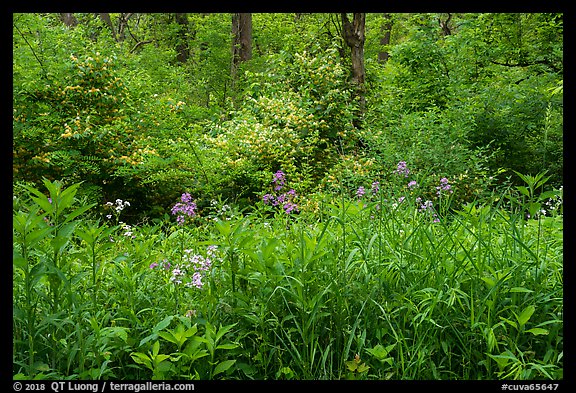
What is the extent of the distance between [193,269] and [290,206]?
1.54m

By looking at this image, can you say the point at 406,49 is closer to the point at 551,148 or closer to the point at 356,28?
the point at 356,28

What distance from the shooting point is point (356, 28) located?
9633 mm

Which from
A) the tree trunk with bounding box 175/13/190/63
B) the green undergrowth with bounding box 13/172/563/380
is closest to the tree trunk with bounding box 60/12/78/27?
the tree trunk with bounding box 175/13/190/63

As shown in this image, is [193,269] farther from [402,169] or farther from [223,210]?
[402,169]

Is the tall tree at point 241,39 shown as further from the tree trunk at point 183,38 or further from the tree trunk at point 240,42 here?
the tree trunk at point 183,38

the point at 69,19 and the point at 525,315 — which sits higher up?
the point at 69,19

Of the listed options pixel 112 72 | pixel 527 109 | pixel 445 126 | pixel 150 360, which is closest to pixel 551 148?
pixel 527 109

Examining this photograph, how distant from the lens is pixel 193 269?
2742 millimetres

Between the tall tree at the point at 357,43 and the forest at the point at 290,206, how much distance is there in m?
0.06

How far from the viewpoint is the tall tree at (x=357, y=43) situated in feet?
31.1

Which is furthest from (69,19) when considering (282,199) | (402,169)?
(402,169)

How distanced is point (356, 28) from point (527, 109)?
3.37 metres

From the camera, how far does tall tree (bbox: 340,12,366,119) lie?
31.1ft
